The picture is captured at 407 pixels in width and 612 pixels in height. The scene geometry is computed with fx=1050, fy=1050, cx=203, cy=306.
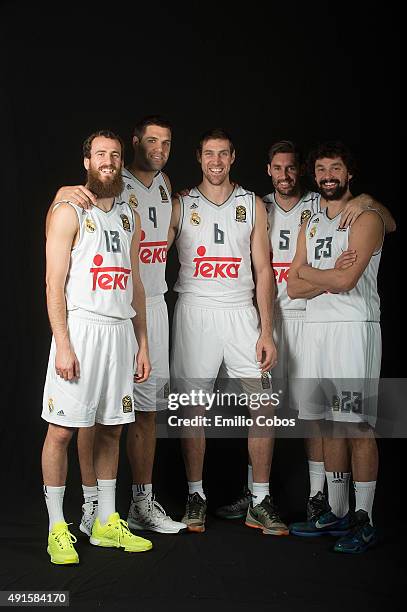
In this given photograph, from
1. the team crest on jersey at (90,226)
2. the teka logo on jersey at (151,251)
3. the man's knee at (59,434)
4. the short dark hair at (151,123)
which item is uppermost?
the short dark hair at (151,123)

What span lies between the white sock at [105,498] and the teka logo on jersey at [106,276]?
0.90 m

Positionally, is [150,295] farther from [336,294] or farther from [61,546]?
[61,546]

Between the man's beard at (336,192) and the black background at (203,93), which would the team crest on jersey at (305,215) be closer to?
the man's beard at (336,192)

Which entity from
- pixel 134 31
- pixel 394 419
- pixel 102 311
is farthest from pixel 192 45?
pixel 394 419

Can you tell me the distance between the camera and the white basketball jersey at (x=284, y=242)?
540 cm

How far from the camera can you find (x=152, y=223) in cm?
515

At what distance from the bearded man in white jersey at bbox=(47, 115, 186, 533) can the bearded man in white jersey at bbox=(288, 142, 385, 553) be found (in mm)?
664

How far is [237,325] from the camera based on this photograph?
5262 millimetres

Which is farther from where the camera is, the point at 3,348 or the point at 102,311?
the point at 3,348

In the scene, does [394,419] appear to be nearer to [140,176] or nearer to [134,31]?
[140,176]

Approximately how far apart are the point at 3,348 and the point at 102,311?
5.75ft

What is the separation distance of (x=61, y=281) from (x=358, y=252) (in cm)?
140

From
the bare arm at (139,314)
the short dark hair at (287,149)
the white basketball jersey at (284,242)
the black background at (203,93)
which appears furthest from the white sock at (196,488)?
the short dark hair at (287,149)

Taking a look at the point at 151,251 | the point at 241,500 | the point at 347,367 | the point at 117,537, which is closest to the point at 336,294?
the point at 347,367
